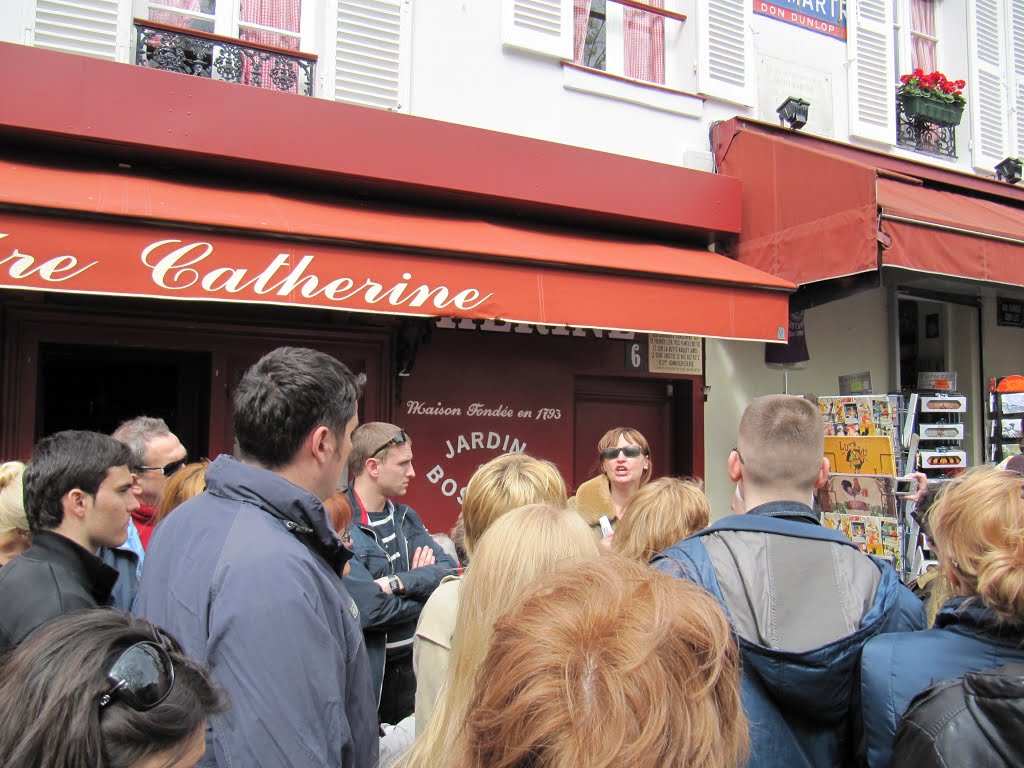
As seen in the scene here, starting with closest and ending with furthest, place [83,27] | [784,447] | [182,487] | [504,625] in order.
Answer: [504,625] → [784,447] → [182,487] → [83,27]

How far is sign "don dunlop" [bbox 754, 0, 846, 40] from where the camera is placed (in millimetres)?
7465

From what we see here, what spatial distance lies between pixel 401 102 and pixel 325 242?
77.2 inches

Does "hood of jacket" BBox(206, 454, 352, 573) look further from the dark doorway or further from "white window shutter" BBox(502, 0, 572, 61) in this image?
"white window shutter" BBox(502, 0, 572, 61)

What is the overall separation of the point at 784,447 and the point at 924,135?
7703mm

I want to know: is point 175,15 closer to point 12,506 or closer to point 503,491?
point 12,506

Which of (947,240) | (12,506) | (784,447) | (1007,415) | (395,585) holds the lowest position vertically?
(395,585)

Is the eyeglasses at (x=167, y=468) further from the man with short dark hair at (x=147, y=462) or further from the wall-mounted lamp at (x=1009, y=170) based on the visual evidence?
the wall-mounted lamp at (x=1009, y=170)

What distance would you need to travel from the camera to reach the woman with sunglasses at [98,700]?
0.97 metres

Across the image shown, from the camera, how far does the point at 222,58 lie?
210 inches

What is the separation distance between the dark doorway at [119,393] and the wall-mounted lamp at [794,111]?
5593mm

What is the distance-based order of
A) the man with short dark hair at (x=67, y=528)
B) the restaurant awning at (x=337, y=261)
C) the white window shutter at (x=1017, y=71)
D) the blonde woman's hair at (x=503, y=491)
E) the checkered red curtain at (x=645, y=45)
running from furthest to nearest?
1. the white window shutter at (x=1017, y=71)
2. the checkered red curtain at (x=645, y=45)
3. the restaurant awning at (x=337, y=261)
4. the blonde woman's hair at (x=503, y=491)
5. the man with short dark hair at (x=67, y=528)

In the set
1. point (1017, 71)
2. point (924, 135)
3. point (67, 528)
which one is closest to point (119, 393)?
point (67, 528)

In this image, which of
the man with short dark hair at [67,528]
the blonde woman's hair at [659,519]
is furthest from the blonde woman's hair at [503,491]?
the man with short dark hair at [67,528]

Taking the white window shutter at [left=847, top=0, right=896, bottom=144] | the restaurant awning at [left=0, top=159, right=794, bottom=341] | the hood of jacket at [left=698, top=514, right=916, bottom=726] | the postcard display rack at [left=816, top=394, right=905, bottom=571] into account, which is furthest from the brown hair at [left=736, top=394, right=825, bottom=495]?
the white window shutter at [left=847, top=0, right=896, bottom=144]
